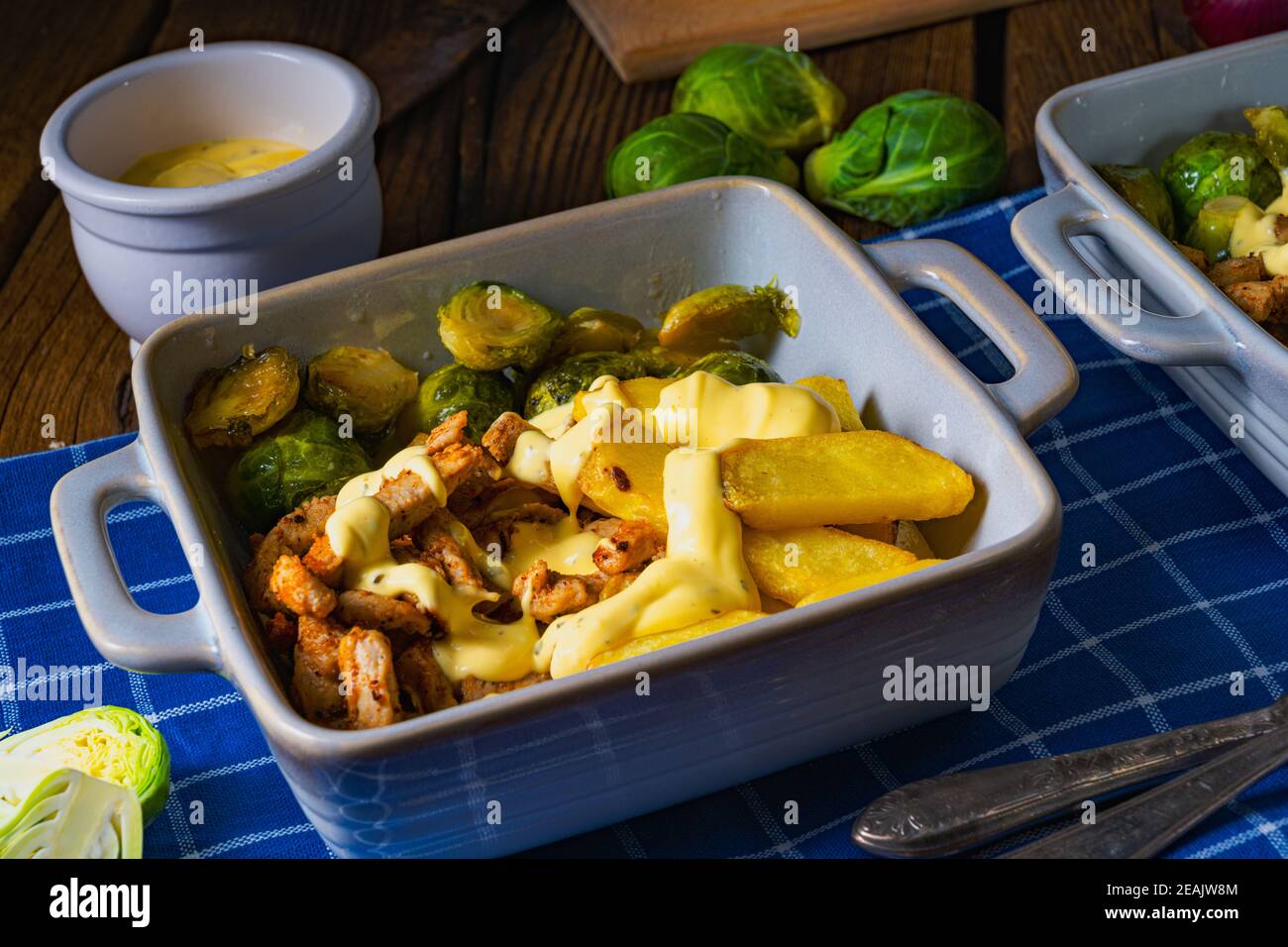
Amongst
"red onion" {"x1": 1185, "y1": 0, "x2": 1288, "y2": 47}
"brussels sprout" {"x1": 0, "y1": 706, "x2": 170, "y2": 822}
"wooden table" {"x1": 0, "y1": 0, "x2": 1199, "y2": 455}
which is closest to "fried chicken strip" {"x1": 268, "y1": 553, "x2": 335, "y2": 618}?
"brussels sprout" {"x1": 0, "y1": 706, "x2": 170, "y2": 822}

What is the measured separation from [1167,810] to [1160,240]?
87 centimetres

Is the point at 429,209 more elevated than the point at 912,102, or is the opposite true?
the point at 912,102

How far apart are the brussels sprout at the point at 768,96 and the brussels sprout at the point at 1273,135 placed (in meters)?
0.81

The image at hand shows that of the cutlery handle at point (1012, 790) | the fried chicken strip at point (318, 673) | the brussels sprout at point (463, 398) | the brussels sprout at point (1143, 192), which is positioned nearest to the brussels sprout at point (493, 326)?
the brussels sprout at point (463, 398)

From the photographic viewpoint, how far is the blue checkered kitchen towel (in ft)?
5.58

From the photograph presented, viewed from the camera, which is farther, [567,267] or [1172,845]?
[567,267]

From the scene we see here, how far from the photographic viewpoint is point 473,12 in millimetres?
3451

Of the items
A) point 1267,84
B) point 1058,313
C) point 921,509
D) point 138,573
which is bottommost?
point 138,573

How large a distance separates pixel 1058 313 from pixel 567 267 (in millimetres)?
880

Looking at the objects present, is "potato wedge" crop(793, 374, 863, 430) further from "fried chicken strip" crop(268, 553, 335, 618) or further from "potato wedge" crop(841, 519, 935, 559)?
"fried chicken strip" crop(268, 553, 335, 618)

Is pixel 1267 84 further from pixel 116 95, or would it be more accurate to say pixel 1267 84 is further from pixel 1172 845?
pixel 116 95

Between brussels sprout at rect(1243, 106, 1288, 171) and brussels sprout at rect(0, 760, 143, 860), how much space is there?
6.56 ft

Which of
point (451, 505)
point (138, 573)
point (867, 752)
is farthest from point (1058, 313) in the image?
point (138, 573)

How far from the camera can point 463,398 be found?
6.73ft
